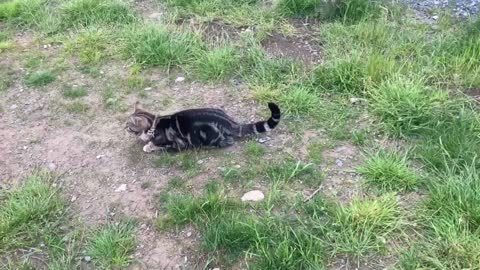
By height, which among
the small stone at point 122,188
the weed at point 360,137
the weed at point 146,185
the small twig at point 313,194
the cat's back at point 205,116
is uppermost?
the cat's back at point 205,116

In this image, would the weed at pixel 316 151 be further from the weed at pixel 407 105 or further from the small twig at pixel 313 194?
the weed at pixel 407 105

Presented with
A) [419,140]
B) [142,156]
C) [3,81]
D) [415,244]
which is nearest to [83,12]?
[3,81]

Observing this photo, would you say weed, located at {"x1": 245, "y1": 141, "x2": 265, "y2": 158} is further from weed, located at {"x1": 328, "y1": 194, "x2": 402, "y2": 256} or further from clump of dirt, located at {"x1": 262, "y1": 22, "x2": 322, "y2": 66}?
clump of dirt, located at {"x1": 262, "y1": 22, "x2": 322, "y2": 66}

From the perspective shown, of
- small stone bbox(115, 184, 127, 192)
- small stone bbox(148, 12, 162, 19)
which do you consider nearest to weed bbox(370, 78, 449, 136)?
small stone bbox(115, 184, 127, 192)

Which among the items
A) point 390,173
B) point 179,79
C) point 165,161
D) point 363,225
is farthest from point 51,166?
point 390,173

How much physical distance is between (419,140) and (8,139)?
117 inches

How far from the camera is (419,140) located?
4.00 metres

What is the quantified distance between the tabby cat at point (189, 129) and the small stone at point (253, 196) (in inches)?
20.2

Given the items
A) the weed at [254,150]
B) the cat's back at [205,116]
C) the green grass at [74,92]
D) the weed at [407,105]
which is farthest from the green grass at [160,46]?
the weed at [407,105]

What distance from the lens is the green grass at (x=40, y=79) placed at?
489cm

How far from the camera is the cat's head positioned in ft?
13.1

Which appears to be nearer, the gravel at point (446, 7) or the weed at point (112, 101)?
the weed at point (112, 101)

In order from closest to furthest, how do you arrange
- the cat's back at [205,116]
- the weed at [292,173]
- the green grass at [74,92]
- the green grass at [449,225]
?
the green grass at [449,225] → the weed at [292,173] → the cat's back at [205,116] → the green grass at [74,92]

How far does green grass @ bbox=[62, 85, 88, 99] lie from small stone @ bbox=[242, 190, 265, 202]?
6.15ft
